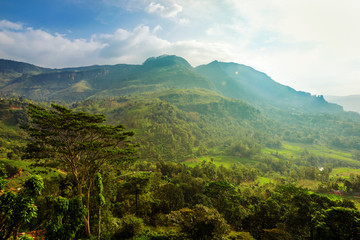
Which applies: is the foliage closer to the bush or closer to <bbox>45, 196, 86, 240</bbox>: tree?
the bush

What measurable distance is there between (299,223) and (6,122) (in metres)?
208

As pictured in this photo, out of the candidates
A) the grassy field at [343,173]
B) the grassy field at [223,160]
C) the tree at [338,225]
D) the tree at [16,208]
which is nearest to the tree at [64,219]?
the tree at [16,208]

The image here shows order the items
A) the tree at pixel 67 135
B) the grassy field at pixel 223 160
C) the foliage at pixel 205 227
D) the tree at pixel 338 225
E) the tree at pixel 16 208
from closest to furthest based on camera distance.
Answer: the tree at pixel 16 208 → the tree at pixel 338 225 → the foliage at pixel 205 227 → the tree at pixel 67 135 → the grassy field at pixel 223 160

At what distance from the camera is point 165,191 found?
3978cm

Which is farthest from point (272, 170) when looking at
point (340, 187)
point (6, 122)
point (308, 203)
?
point (6, 122)

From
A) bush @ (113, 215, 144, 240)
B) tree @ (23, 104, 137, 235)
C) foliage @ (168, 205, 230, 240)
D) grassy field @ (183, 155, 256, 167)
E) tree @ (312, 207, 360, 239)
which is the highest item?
tree @ (23, 104, 137, 235)

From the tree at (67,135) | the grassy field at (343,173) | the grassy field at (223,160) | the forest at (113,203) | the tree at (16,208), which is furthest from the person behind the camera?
the grassy field at (223,160)

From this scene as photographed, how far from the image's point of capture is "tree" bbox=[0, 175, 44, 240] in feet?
36.1

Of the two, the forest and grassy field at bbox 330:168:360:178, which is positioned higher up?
the forest

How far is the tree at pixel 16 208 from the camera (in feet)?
36.1

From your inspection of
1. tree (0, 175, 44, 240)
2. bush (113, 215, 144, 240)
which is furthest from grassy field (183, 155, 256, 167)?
tree (0, 175, 44, 240)

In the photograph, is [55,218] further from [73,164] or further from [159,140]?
[159,140]

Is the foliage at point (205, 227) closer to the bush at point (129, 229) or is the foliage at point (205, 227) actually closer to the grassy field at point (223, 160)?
the bush at point (129, 229)

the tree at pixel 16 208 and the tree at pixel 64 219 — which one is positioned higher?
the tree at pixel 16 208
